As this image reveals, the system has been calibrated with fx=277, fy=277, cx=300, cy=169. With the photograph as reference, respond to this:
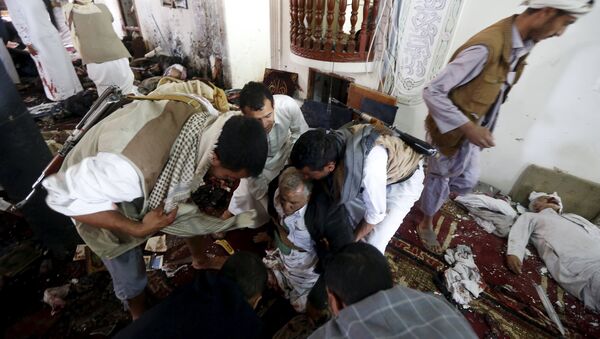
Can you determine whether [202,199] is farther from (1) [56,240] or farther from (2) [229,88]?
(2) [229,88]

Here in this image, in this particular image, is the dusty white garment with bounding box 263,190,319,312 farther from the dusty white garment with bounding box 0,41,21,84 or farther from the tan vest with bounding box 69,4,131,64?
the dusty white garment with bounding box 0,41,21,84

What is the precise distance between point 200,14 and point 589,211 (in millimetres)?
5705

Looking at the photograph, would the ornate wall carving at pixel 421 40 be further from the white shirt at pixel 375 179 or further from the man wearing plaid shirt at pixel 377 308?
the man wearing plaid shirt at pixel 377 308

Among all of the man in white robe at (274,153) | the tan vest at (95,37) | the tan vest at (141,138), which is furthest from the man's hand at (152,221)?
the tan vest at (95,37)

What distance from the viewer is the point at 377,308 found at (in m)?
0.82

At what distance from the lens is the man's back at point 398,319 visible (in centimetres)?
78

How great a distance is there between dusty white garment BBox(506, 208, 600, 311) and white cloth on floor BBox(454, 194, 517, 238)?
0.38 ft

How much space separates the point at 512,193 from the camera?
114 inches

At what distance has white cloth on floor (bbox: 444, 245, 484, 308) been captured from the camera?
1995 mm

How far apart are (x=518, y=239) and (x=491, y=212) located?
0.37 m

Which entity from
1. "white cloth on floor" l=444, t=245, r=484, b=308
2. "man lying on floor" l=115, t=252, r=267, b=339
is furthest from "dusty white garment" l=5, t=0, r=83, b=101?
"white cloth on floor" l=444, t=245, r=484, b=308

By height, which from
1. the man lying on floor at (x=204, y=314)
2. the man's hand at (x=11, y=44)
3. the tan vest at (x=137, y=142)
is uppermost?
the tan vest at (x=137, y=142)

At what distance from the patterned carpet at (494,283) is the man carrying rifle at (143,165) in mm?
1705

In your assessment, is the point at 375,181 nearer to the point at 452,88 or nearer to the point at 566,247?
the point at 452,88
